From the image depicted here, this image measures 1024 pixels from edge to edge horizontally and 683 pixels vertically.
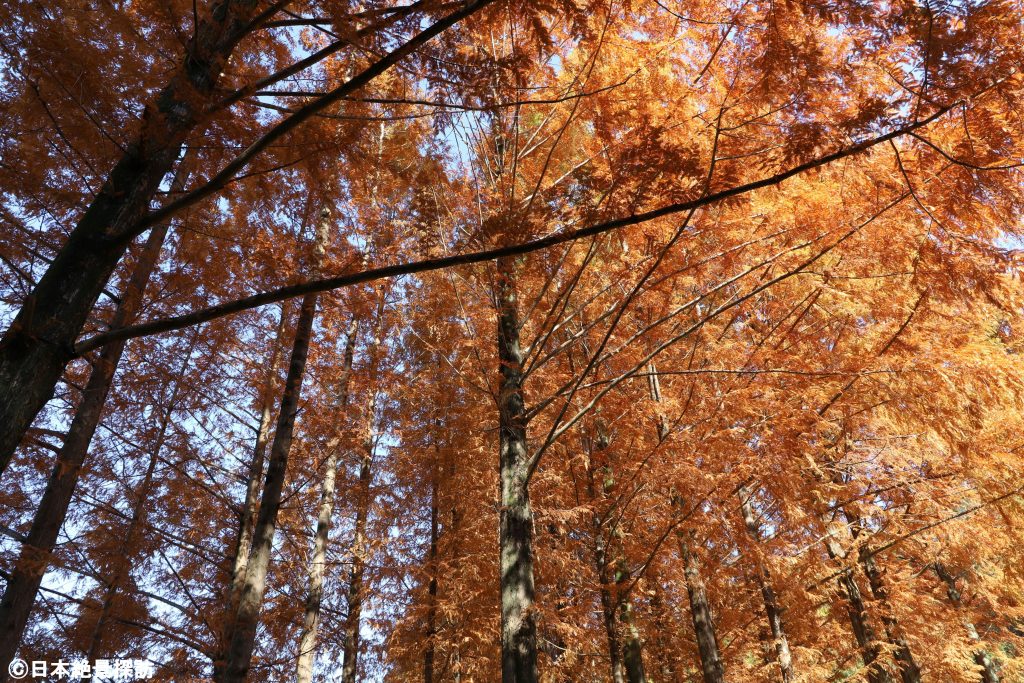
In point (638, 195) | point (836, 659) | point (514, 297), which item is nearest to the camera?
point (638, 195)

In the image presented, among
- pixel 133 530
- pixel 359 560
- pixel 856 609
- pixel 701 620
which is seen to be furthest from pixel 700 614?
pixel 133 530

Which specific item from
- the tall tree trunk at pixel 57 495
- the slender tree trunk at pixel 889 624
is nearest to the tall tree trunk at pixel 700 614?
the slender tree trunk at pixel 889 624

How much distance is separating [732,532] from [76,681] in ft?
28.3

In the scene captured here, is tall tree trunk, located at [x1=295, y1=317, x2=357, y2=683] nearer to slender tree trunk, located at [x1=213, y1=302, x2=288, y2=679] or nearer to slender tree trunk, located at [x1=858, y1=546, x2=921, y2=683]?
slender tree trunk, located at [x1=213, y1=302, x2=288, y2=679]

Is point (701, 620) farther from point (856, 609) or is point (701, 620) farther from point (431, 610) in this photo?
point (431, 610)

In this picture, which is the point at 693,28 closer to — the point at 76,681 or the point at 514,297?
the point at 514,297

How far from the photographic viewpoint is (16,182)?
12.8 feet

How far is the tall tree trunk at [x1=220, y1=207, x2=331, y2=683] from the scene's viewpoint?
13.8 ft

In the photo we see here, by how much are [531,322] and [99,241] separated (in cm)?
681

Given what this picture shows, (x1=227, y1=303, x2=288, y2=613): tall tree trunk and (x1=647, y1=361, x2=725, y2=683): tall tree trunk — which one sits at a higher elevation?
(x1=227, y1=303, x2=288, y2=613): tall tree trunk

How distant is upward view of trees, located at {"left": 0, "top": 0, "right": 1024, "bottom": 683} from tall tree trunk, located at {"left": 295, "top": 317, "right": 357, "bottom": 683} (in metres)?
0.05

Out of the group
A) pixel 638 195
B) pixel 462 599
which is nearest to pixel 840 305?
pixel 638 195

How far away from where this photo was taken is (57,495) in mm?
4727

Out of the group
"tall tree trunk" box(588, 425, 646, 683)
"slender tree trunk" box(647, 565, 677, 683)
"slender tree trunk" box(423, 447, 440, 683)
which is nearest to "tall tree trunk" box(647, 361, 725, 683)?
"tall tree trunk" box(588, 425, 646, 683)
